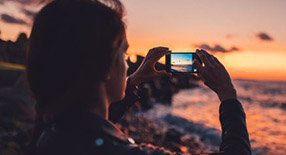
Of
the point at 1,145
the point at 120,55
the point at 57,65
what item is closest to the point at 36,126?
the point at 57,65

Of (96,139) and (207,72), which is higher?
(207,72)

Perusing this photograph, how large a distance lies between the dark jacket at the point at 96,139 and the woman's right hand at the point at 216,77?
15 centimetres

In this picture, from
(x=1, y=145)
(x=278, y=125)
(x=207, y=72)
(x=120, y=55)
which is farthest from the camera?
(x=278, y=125)

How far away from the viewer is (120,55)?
4.29 ft

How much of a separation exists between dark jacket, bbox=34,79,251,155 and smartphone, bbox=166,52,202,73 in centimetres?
99

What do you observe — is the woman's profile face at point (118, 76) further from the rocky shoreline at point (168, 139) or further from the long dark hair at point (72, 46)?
the rocky shoreline at point (168, 139)

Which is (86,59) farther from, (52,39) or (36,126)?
(36,126)

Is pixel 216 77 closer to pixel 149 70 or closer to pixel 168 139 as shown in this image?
pixel 149 70

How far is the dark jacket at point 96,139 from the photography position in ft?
3.75

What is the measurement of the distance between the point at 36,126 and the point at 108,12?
0.77m

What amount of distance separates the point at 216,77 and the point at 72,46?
28.5 inches

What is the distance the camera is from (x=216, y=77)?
1.50m

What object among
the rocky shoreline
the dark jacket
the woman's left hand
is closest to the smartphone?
the woman's left hand

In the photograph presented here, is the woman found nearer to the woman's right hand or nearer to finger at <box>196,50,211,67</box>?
the woman's right hand
